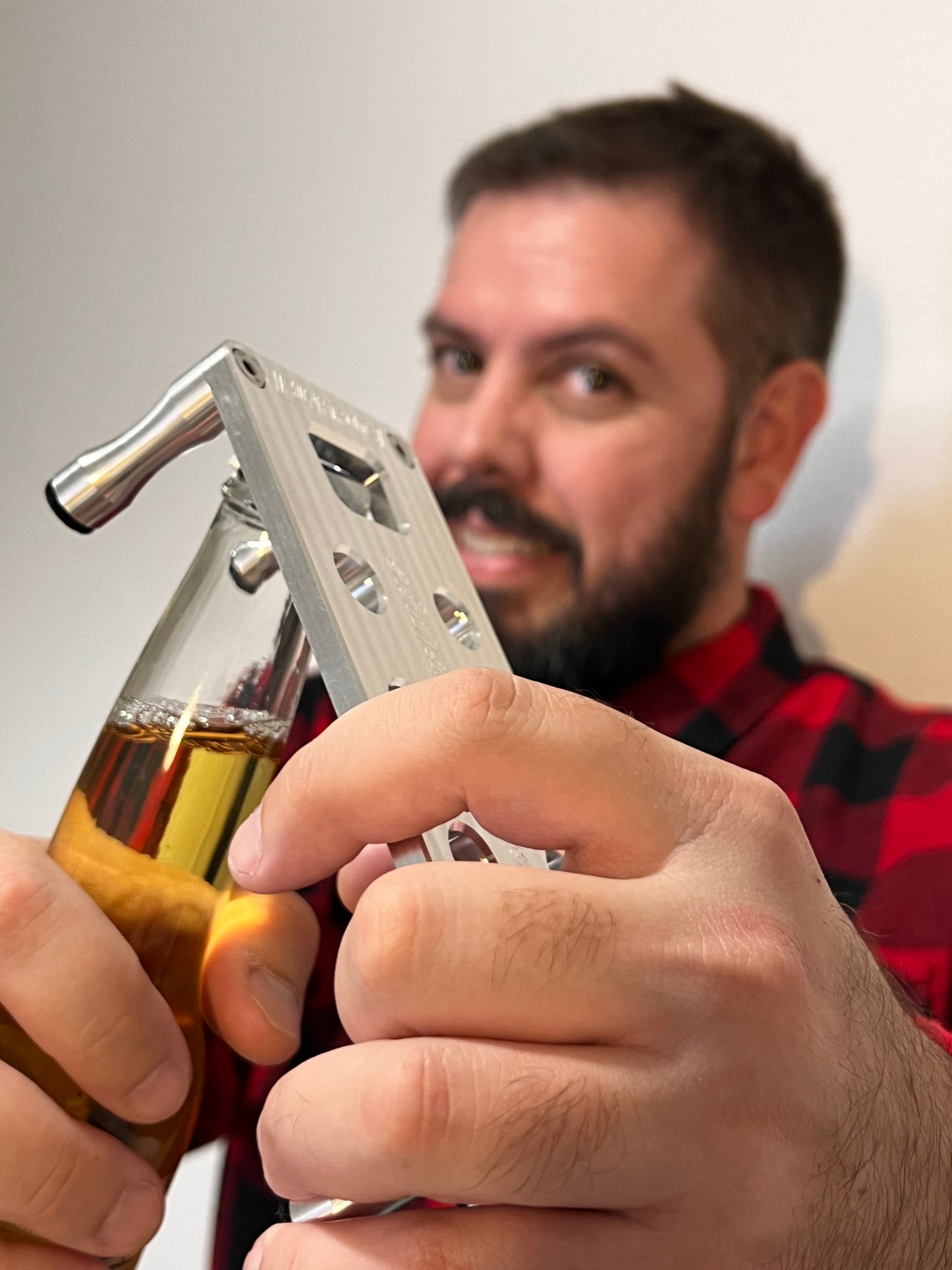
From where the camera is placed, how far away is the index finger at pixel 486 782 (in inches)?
9.8

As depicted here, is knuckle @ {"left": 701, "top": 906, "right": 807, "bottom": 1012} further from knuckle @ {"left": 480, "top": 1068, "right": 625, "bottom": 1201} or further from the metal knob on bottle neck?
the metal knob on bottle neck

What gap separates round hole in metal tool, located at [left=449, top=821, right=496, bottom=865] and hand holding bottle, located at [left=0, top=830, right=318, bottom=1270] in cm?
13

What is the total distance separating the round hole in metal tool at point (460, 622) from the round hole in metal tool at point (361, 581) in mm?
43

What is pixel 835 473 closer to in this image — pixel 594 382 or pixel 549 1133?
pixel 594 382

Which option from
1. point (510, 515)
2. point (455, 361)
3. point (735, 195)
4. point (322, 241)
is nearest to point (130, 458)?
point (510, 515)

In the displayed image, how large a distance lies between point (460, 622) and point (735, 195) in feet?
2.71

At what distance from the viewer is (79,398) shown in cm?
139

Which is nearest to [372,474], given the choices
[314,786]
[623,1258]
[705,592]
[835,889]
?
[314,786]

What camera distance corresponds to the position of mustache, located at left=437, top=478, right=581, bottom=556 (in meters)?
0.93

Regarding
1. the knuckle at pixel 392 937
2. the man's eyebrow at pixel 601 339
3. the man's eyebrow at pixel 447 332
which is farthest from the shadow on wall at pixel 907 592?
the knuckle at pixel 392 937

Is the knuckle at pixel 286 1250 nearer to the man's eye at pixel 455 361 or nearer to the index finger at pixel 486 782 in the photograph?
the index finger at pixel 486 782

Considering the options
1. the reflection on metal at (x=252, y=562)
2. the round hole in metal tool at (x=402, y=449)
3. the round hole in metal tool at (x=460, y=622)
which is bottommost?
the round hole in metal tool at (x=460, y=622)

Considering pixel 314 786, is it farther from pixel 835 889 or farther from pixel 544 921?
pixel 835 889

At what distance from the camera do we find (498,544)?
96 centimetres
